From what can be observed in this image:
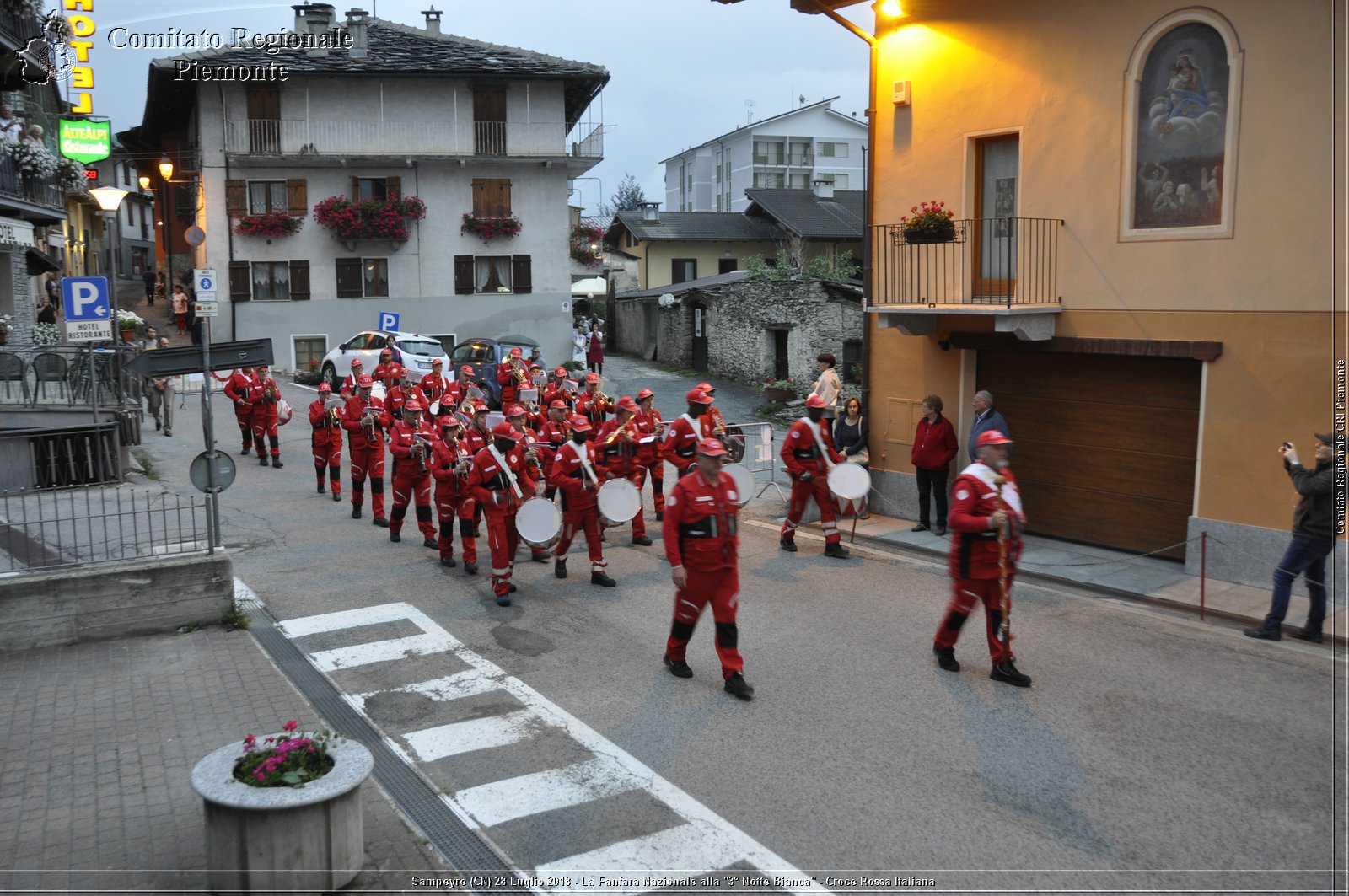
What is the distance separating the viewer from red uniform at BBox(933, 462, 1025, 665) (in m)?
8.87

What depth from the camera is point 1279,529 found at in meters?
11.6

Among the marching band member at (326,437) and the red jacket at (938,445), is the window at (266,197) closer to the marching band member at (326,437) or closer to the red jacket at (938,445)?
the marching band member at (326,437)

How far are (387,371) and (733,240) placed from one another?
113ft

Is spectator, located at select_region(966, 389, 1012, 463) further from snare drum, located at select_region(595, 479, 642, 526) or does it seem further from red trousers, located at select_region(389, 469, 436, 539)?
red trousers, located at select_region(389, 469, 436, 539)

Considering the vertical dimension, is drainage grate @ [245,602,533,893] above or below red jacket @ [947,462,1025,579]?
below

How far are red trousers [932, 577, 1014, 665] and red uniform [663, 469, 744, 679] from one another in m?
1.91

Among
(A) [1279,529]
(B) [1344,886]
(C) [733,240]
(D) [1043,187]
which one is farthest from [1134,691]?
(C) [733,240]

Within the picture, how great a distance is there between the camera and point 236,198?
118 feet

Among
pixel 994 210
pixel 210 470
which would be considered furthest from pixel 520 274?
pixel 210 470

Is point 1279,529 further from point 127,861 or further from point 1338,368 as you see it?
point 127,861

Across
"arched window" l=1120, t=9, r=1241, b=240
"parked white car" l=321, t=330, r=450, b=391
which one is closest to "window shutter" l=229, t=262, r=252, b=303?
"parked white car" l=321, t=330, r=450, b=391

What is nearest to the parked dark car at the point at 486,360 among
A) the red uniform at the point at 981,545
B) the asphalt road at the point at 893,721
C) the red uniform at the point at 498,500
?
the asphalt road at the point at 893,721

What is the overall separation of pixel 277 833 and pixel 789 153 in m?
70.0

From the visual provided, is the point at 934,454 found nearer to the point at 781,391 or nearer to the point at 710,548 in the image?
the point at 710,548
